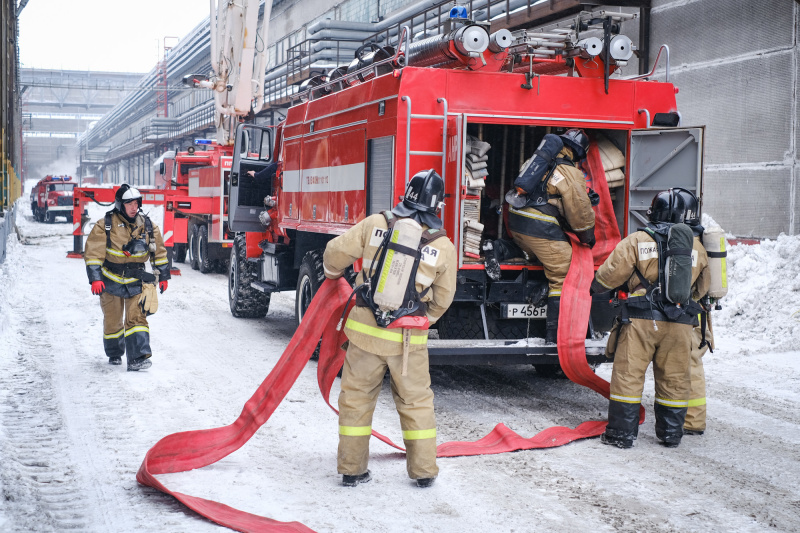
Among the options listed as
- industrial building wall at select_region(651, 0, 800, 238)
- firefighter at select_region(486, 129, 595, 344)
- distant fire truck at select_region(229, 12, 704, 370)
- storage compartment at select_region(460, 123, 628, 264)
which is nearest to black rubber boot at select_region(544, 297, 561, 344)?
firefighter at select_region(486, 129, 595, 344)

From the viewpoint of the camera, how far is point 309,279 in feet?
28.9

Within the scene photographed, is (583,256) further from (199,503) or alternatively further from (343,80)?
(199,503)

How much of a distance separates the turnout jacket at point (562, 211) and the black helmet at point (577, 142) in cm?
5

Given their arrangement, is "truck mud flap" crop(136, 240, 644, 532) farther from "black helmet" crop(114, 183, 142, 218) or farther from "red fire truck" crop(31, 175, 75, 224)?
"red fire truck" crop(31, 175, 75, 224)

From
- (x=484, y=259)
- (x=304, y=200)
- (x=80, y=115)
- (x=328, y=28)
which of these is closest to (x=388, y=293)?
(x=484, y=259)

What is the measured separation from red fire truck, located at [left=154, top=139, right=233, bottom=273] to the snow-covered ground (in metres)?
6.80

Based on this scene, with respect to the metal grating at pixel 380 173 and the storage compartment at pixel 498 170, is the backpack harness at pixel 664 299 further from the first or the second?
the metal grating at pixel 380 173

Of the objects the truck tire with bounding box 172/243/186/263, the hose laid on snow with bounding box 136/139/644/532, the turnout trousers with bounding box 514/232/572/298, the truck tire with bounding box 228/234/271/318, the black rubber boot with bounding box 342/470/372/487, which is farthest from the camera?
the truck tire with bounding box 172/243/186/263

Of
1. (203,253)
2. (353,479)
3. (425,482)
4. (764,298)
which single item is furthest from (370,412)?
(203,253)

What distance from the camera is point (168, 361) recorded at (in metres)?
8.70

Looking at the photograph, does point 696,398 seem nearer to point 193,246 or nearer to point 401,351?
point 401,351

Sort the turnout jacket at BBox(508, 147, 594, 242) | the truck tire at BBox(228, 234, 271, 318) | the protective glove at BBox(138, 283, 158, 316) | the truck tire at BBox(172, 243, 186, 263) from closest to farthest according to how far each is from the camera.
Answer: the turnout jacket at BBox(508, 147, 594, 242) < the protective glove at BBox(138, 283, 158, 316) < the truck tire at BBox(228, 234, 271, 318) < the truck tire at BBox(172, 243, 186, 263)

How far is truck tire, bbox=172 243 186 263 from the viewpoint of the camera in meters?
20.8

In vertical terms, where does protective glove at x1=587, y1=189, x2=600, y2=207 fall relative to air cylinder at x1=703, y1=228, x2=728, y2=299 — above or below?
above
